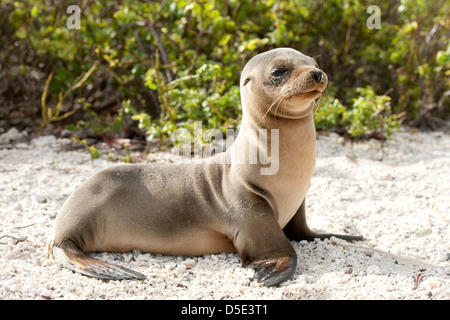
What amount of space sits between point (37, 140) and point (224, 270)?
10.7 ft

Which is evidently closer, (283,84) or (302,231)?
(283,84)

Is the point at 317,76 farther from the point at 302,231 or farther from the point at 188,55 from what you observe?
the point at 188,55

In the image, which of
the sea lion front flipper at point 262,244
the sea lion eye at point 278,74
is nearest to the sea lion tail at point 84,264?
the sea lion front flipper at point 262,244

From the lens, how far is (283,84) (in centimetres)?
289

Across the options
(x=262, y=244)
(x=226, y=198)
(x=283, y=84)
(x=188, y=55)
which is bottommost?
(x=262, y=244)

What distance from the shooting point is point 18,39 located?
252 inches

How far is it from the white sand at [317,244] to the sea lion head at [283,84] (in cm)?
82

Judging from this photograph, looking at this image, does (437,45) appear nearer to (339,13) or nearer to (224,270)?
(339,13)

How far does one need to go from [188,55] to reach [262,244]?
315 centimetres

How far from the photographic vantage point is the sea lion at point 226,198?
2.91m

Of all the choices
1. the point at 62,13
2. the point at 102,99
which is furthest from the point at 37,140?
the point at 62,13
